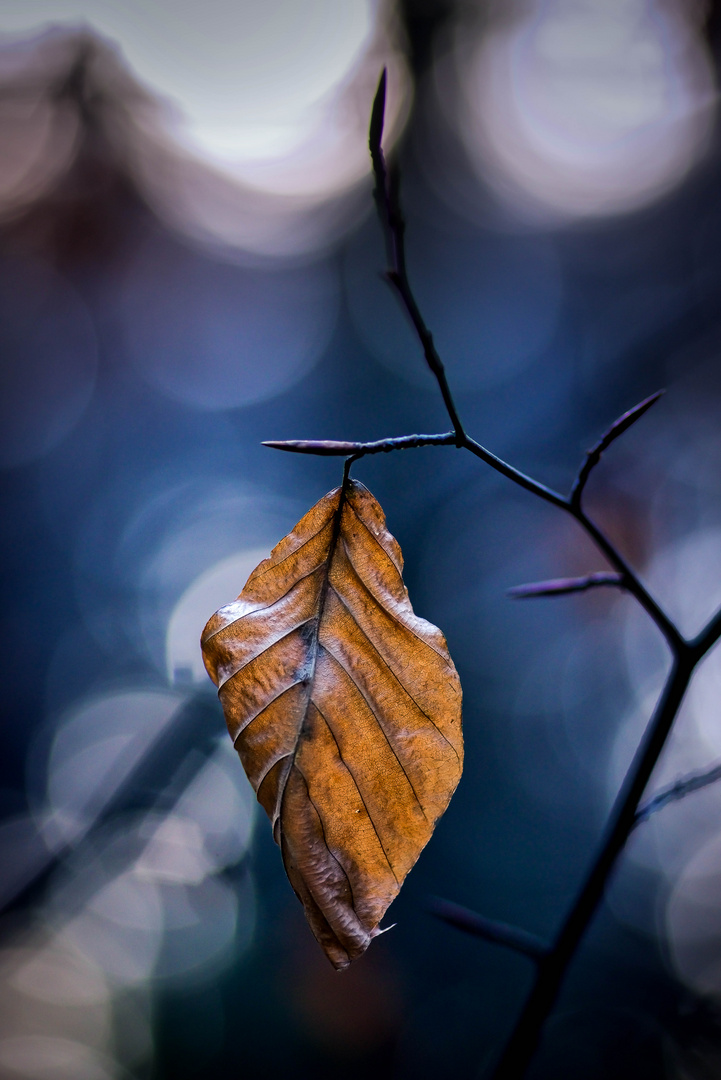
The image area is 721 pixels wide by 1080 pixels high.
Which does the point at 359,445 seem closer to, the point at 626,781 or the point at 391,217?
the point at 391,217

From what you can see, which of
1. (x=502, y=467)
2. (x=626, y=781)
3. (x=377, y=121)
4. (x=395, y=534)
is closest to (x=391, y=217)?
(x=377, y=121)

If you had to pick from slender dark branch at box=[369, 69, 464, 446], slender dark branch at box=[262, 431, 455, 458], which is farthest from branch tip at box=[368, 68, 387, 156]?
slender dark branch at box=[262, 431, 455, 458]

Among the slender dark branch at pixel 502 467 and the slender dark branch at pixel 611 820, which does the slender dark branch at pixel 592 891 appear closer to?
the slender dark branch at pixel 611 820

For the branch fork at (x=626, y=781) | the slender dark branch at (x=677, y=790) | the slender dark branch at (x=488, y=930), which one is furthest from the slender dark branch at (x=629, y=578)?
the slender dark branch at (x=488, y=930)

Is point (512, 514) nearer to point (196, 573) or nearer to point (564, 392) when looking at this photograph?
point (564, 392)

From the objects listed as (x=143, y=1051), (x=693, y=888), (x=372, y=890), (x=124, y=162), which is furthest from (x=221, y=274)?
(x=693, y=888)
